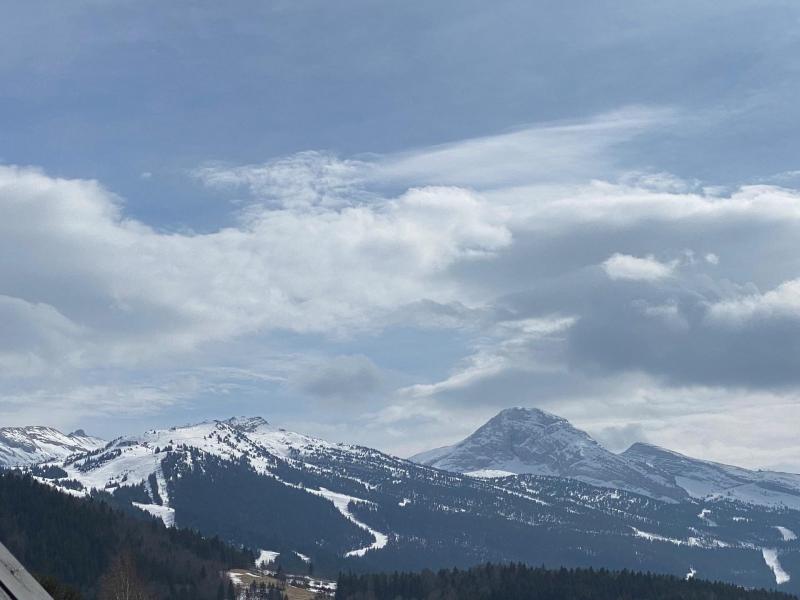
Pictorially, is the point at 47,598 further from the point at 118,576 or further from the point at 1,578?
the point at 118,576

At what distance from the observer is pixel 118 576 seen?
150750 millimetres

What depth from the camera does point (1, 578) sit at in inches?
624

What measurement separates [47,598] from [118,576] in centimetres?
14282

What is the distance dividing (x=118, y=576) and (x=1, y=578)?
14379cm

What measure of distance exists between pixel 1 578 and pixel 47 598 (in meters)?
1.20

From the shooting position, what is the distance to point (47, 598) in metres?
16.8

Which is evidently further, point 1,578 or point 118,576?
point 118,576

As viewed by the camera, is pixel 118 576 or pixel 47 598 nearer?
pixel 47 598

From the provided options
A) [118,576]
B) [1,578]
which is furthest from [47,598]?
[118,576]
